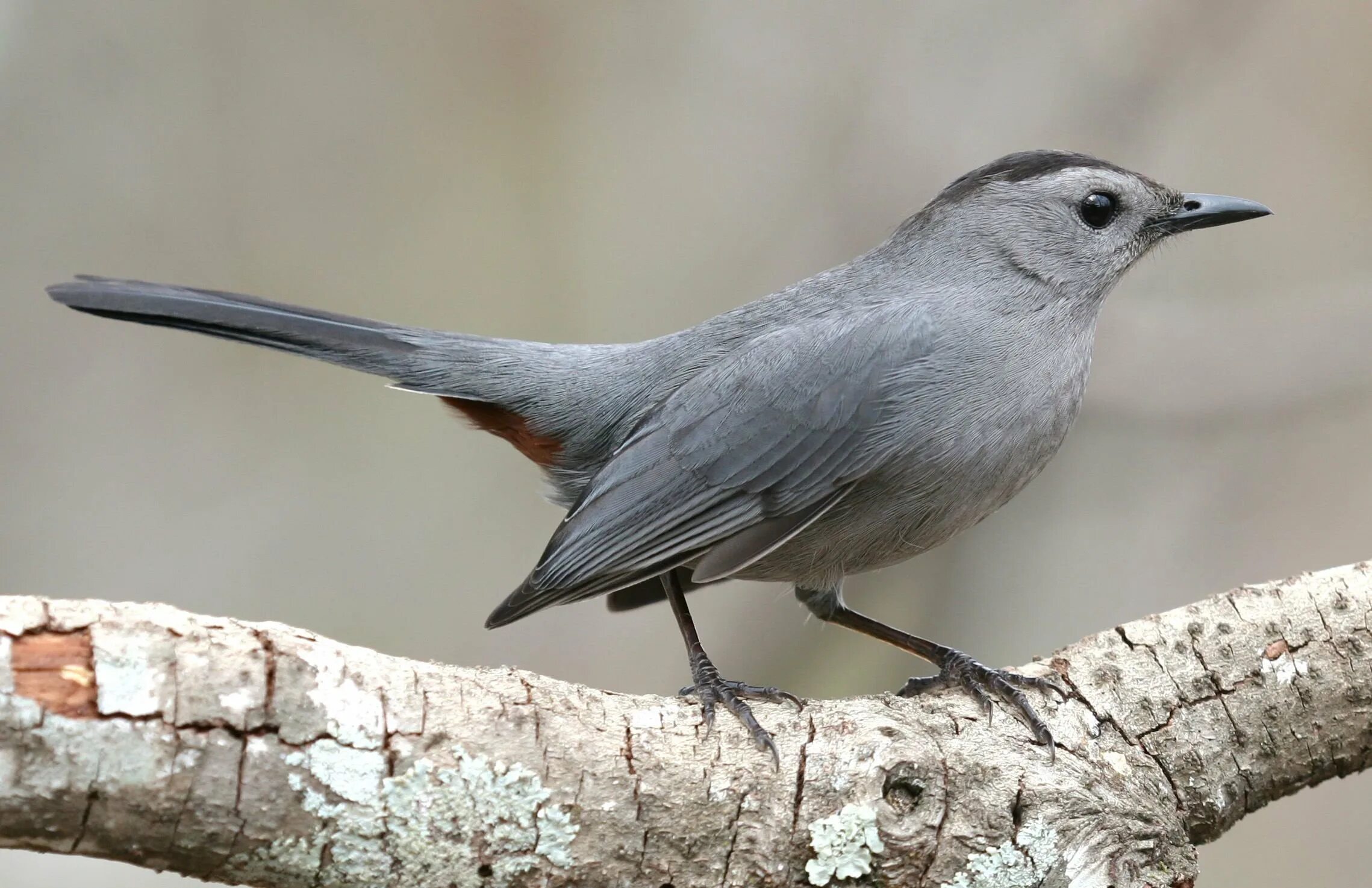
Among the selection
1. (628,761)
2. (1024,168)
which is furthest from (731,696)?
(1024,168)

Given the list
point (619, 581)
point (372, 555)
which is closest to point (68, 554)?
point (372, 555)

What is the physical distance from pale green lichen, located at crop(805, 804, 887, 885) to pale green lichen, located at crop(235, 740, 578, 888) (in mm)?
480

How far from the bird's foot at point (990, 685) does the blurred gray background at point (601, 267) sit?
150 centimetres

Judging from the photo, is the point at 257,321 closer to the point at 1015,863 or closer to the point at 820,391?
the point at 820,391

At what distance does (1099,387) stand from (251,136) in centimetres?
458

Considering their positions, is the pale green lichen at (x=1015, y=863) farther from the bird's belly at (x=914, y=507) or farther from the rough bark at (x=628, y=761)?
the bird's belly at (x=914, y=507)

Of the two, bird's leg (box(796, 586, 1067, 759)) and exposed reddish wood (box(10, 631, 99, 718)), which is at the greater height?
bird's leg (box(796, 586, 1067, 759))

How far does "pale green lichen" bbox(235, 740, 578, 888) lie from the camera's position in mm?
2033

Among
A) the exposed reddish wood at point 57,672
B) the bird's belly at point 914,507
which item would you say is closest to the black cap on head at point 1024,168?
the bird's belly at point 914,507

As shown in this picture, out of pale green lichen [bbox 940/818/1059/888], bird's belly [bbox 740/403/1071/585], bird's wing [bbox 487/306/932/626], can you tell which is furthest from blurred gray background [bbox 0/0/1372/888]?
pale green lichen [bbox 940/818/1059/888]

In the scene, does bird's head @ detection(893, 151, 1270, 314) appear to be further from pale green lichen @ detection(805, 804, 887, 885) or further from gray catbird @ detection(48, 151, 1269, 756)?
pale green lichen @ detection(805, 804, 887, 885)

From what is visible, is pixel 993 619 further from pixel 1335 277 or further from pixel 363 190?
pixel 363 190

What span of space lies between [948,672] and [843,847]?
853 mm

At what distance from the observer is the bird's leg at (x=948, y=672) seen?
8.96 ft
